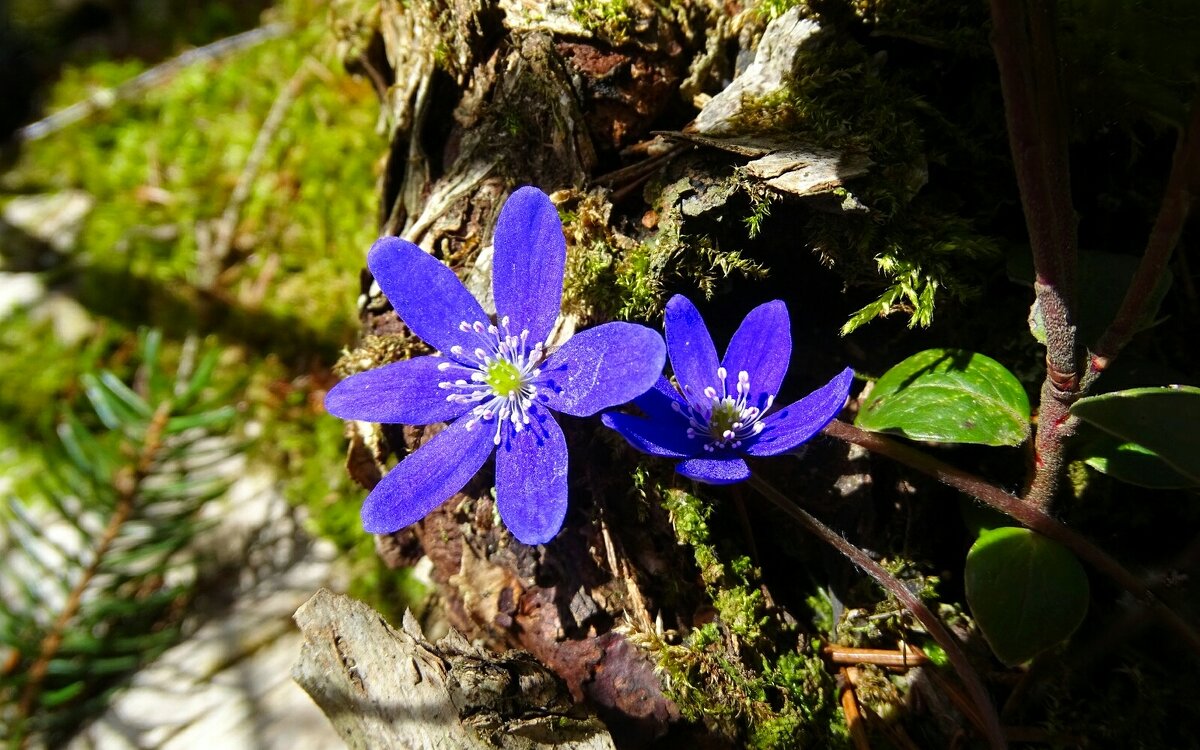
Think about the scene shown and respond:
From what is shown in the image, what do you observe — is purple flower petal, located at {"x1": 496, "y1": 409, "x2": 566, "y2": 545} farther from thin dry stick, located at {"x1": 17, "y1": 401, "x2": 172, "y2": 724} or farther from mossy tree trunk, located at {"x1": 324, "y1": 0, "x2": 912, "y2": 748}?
thin dry stick, located at {"x1": 17, "y1": 401, "x2": 172, "y2": 724}

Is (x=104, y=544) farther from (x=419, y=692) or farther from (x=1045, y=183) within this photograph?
(x=1045, y=183)

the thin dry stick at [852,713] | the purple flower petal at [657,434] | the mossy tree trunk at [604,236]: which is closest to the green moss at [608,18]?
the mossy tree trunk at [604,236]

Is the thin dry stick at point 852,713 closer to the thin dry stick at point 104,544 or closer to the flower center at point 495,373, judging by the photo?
the flower center at point 495,373

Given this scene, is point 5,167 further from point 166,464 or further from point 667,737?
point 667,737

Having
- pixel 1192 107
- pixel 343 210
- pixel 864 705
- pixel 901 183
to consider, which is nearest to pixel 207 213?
pixel 343 210

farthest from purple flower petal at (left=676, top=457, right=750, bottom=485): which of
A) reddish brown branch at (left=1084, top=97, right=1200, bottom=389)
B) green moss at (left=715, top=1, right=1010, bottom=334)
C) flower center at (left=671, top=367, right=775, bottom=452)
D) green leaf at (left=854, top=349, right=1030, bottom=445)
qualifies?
reddish brown branch at (left=1084, top=97, right=1200, bottom=389)

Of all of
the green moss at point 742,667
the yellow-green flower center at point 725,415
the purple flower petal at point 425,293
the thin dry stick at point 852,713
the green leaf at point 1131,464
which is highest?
the purple flower petal at point 425,293
